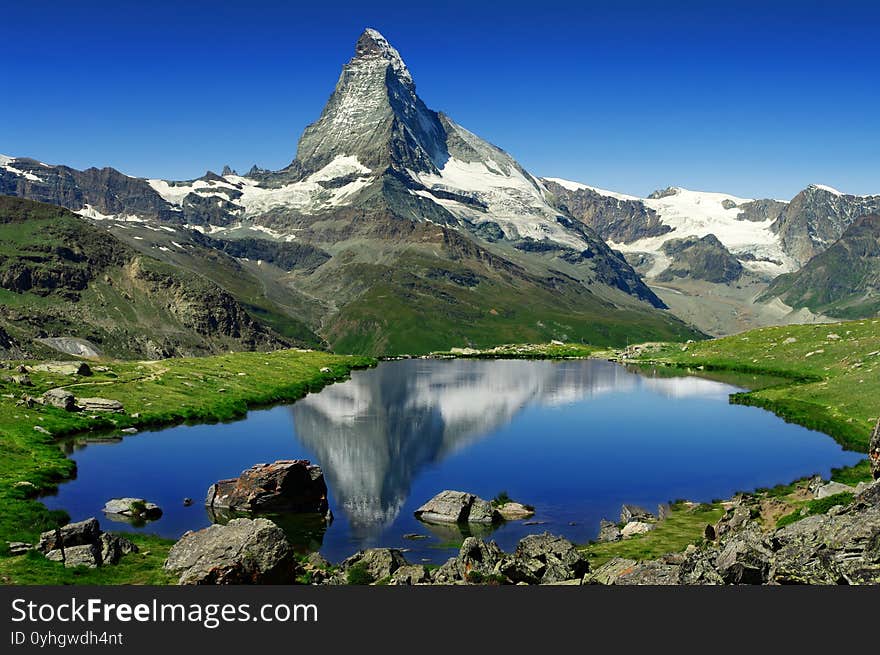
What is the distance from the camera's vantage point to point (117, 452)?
94.0 meters

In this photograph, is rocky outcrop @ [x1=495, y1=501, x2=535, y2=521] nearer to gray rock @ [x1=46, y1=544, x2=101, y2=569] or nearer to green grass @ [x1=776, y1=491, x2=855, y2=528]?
green grass @ [x1=776, y1=491, x2=855, y2=528]

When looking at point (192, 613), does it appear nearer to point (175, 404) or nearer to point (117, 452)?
point (117, 452)

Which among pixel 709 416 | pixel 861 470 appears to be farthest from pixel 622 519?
pixel 709 416

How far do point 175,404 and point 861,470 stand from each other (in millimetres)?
100251

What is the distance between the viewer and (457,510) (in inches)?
2640

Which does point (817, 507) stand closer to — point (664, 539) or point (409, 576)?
point (664, 539)

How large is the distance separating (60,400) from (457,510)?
69666 mm

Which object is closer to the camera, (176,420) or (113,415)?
(113,415)

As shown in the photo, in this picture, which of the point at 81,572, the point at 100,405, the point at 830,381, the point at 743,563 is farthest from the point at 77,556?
the point at 830,381

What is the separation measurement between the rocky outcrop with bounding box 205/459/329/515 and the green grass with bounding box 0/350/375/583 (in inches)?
545

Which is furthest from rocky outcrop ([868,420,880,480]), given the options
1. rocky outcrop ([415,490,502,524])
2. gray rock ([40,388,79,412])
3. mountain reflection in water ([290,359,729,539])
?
gray rock ([40,388,79,412])

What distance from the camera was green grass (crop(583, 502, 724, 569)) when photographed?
5197 cm

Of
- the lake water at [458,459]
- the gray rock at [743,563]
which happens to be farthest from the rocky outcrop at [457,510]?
the gray rock at [743,563]

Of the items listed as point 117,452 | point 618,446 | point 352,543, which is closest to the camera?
point 352,543
